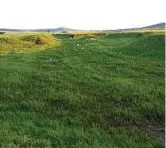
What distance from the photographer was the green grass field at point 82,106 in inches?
587

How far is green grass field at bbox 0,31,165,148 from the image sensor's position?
14.9m

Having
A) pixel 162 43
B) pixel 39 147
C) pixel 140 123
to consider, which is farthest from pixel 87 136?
pixel 162 43

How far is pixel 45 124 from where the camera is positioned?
55.1ft

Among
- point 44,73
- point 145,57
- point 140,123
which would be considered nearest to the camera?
point 140,123

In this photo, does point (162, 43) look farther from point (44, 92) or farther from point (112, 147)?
point (112, 147)

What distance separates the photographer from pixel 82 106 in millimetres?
20281

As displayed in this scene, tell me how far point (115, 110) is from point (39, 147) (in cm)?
694

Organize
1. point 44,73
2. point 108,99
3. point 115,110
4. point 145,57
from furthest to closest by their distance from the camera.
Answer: point 145,57, point 44,73, point 108,99, point 115,110

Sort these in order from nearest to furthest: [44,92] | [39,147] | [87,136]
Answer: [39,147] < [87,136] < [44,92]

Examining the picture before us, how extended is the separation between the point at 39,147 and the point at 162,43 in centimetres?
4188

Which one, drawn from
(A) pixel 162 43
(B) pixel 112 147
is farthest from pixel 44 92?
(A) pixel 162 43

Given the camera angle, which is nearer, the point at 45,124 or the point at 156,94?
the point at 45,124

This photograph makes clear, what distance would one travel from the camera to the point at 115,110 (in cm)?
1955

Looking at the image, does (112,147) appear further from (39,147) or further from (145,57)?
(145,57)
